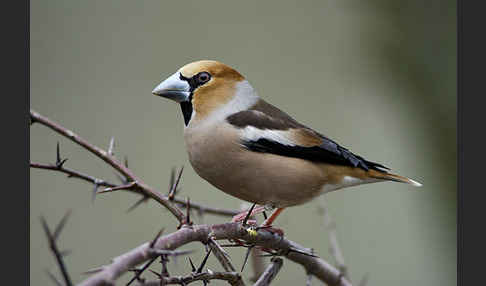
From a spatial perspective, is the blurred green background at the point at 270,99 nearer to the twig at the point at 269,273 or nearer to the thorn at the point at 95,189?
the thorn at the point at 95,189

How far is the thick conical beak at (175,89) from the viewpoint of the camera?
8.14 ft

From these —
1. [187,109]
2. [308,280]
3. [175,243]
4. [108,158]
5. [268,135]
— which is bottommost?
[308,280]

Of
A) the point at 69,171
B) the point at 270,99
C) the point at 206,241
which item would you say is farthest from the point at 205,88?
the point at 270,99

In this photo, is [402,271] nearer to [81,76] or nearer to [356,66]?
[356,66]

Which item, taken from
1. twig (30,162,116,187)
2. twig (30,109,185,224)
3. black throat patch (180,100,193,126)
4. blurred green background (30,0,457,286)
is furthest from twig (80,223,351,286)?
blurred green background (30,0,457,286)

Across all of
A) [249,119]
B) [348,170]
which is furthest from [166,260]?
[348,170]

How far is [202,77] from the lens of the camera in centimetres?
270

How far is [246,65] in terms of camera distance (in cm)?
499

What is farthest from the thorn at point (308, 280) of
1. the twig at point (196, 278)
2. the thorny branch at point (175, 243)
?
the twig at point (196, 278)

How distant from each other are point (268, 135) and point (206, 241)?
110 cm

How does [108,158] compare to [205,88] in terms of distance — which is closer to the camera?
[108,158]

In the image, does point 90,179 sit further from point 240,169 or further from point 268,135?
point 268,135

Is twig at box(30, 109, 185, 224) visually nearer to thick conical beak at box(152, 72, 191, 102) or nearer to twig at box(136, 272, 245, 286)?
twig at box(136, 272, 245, 286)

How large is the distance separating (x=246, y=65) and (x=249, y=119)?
7.45 feet
